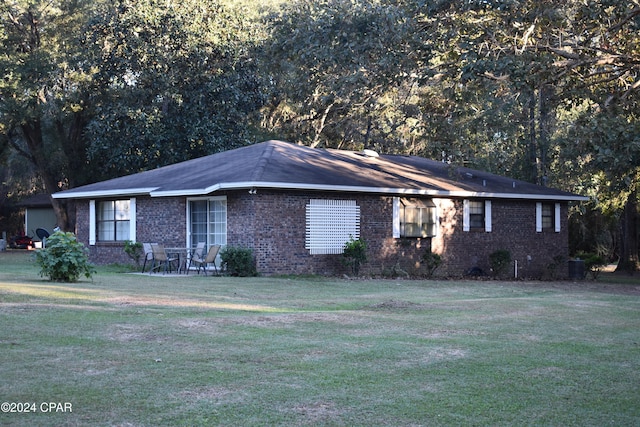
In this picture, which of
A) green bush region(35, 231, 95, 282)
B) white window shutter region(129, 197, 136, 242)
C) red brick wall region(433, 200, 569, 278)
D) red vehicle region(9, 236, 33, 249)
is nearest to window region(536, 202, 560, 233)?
red brick wall region(433, 200, 569, 278)

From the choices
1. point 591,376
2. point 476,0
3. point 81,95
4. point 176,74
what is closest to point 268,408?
point 591,376

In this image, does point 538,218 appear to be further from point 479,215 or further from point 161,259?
point 161,259

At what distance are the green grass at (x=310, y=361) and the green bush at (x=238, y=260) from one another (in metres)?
6.74

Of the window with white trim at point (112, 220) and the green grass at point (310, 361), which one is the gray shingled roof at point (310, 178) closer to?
the window with white trim at point (112, 220)

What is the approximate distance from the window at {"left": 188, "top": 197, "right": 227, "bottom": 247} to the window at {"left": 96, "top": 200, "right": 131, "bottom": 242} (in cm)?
325

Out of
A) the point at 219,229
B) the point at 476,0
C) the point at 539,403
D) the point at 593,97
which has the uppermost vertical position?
the point at 476,0

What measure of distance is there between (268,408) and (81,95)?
32.3 meters

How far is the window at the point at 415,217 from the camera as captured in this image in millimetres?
24438

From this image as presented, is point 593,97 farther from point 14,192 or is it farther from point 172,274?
point 14,192

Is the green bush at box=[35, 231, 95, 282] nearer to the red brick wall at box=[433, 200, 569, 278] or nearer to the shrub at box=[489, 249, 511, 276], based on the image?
the red brick wall at box=[433, 200, 569, 278]

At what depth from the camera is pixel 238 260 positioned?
830 inches

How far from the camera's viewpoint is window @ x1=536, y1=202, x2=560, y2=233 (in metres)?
28.5

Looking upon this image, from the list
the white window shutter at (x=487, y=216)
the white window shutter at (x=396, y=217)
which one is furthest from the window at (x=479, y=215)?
the white window shutter at (x=396, y=217)

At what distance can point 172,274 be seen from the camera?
2198cm
